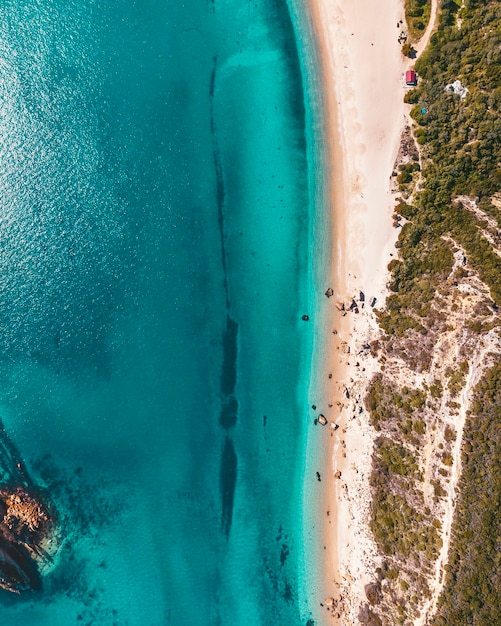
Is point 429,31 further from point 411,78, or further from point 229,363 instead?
point 229,363

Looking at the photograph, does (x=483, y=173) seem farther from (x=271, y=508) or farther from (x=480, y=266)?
(x=271, y=508)

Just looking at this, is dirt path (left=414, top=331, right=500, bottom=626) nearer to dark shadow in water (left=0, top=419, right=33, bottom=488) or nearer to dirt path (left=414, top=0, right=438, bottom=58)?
dirt path (left=414, top=0, right=438, bottom=58)

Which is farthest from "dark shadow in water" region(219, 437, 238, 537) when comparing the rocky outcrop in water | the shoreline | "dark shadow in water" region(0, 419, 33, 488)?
"dark shadow in water" region(0, 419, 33, 488)

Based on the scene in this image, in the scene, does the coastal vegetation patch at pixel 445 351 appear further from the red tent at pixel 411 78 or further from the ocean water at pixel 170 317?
the ocean water at pixel 170 317

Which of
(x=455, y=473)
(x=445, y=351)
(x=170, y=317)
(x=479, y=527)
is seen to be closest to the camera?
(x=479, y=527)

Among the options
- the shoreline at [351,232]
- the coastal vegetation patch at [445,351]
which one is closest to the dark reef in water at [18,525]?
the shoreline at [351,232]

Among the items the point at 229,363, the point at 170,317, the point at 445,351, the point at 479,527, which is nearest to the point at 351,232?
the point at 445,351

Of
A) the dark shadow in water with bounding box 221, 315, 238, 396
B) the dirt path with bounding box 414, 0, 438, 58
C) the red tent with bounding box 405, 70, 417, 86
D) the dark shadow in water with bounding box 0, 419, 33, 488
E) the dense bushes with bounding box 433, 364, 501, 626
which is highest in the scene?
the dirt path with bounding box 414, 0, 438, 58
